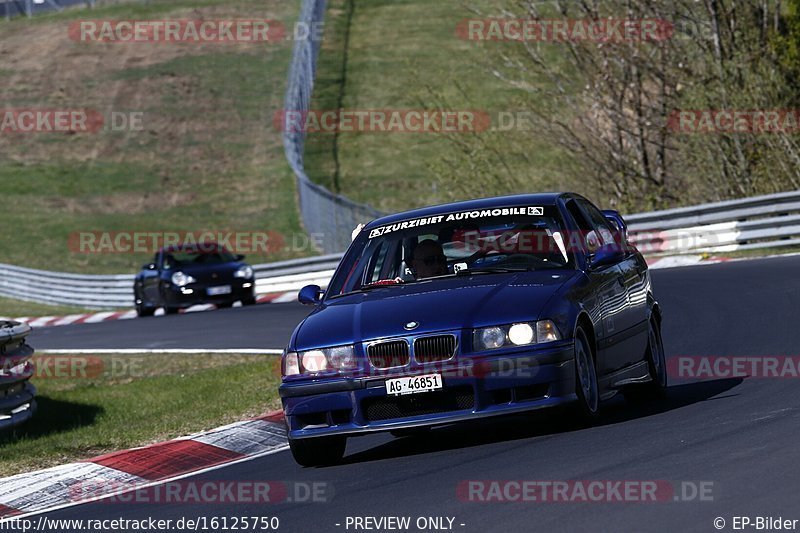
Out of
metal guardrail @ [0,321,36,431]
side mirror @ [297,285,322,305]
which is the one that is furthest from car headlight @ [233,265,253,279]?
side mirror @ [297,285,322,305]

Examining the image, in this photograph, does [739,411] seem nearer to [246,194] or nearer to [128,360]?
[128,360]

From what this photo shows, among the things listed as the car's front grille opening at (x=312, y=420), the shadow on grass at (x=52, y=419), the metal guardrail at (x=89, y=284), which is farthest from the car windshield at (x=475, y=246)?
the metal guardrail at (x=89, y=284)

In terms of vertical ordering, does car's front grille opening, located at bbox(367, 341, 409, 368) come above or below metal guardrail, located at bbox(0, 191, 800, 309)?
above

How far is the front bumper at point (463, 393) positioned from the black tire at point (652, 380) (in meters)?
1.81

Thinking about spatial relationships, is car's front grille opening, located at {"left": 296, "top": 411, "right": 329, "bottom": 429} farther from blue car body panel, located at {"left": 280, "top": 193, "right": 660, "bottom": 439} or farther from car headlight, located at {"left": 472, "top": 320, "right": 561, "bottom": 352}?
car headlight, located at {"left": 472, "top": 320, "right": 561, "bottom": 352}

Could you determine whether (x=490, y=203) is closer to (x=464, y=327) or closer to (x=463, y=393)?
(x=464, y=327)

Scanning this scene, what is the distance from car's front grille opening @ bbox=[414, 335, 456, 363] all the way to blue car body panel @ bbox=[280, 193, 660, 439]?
0.03 metres

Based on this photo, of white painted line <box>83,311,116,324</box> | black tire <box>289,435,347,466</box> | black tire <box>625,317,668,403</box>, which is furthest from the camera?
white painted line <box>83,311,116,324</box>

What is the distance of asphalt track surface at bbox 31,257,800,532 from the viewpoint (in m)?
6.25

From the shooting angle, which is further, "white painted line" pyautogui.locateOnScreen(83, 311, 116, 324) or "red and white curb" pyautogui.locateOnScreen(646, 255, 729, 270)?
"white painted line" pyautogui.locateOnScreen(83, 311, 116, 324)

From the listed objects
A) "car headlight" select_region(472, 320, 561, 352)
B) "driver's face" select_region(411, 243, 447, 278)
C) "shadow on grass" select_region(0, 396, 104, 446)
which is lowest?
"shadow on grass" select_region(0, 396, 104, 446)

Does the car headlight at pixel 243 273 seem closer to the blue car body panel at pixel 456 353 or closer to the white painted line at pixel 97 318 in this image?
the white painted line at pixel 97 318

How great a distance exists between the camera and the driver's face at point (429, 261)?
9.38 metres

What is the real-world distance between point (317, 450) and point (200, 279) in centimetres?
1835
